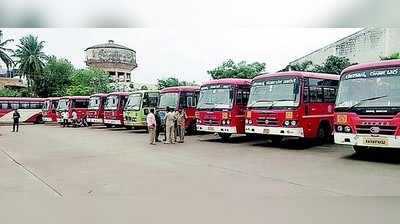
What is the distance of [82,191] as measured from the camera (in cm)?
627

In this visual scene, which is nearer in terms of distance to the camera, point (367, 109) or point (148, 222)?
point (148, 222)

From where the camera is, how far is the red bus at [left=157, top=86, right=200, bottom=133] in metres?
17.9

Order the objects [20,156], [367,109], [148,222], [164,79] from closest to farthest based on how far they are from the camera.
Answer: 1. [148,222]
2. [367,109]
3. [20,156]
4. [164,79]

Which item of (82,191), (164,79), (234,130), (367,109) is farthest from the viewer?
(164,79)

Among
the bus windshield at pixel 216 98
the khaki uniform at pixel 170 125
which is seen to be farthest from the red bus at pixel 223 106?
the khaki uniform at pixel 170 125

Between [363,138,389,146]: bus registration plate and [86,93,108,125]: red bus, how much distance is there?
19.5 meters

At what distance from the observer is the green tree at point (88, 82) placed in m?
42.0

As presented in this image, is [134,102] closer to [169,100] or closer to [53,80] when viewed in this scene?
[169,100]

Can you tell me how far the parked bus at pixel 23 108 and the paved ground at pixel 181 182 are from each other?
23.7m

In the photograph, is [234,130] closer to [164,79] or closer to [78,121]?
[78,121]

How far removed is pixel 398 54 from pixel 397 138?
12459mm

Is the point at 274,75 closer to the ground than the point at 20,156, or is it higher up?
higher up

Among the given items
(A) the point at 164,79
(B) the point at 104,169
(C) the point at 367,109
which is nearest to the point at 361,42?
(C) the point at 367,109

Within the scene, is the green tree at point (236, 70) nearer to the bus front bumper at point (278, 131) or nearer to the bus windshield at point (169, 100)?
the bus windshield at point (169, 100)
